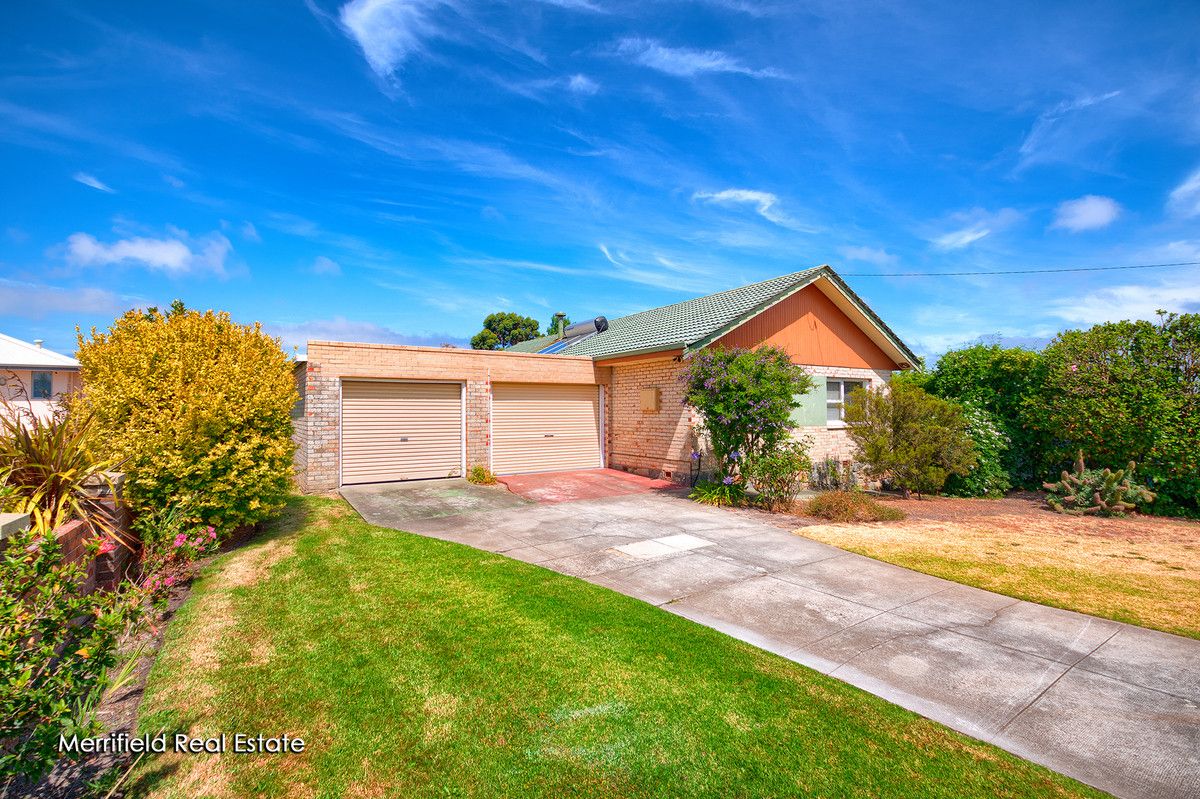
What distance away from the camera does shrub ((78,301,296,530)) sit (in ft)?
21.0

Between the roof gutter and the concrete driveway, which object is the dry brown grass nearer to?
the concrete driveway

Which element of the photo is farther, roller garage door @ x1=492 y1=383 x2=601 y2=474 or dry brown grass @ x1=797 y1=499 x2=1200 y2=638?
roller garage door @ x1=492 y1=383 x2=601 y2=474

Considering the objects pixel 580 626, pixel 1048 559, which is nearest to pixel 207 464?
pixel 580 626

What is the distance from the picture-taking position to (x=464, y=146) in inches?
567

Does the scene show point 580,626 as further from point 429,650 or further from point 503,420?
point 503,420

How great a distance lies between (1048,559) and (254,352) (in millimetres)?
11919

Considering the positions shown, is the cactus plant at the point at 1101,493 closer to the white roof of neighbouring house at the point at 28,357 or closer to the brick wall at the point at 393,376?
the brick wall at the point at 393,376

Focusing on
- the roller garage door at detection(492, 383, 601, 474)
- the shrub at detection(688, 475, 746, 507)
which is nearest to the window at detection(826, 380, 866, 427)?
the shrub at detection(688, 475, 746, 507)

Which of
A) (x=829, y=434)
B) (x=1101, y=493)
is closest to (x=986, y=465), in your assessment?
(x=1101, y=493)

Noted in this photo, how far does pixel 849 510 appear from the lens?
993cm

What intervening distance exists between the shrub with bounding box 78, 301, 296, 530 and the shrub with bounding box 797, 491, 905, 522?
945 cm

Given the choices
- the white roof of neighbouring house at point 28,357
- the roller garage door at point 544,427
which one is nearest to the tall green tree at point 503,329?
the white roof of neighbouring house at point 28,357

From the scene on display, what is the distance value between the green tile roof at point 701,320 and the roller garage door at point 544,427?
1665 mm

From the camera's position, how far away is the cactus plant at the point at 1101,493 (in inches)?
414
